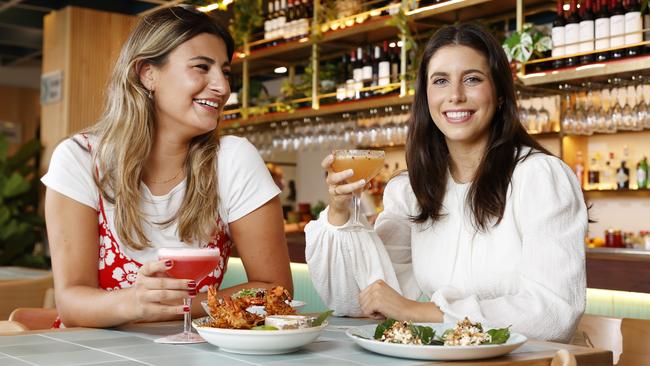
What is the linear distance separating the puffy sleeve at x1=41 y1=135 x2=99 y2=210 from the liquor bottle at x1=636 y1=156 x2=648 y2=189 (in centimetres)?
459

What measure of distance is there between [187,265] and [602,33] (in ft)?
11.6

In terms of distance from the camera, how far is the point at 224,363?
4.47ft

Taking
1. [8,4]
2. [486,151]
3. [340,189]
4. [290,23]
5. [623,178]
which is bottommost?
[340,189]

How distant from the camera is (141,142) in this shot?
7.18ft

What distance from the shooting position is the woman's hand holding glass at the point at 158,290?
1.58 m

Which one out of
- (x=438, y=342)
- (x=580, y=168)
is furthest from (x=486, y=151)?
(x=580, y=168)

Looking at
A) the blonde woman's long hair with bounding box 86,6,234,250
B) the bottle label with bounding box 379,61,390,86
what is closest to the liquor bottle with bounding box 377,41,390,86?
the bottle label with bounding box 379,61,390,86

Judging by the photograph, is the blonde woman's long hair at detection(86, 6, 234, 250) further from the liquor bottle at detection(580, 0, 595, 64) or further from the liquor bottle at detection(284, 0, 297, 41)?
the liquor bottle at detection(284, 0, 297, 41)

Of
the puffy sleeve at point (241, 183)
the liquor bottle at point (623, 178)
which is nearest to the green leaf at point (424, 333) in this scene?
the puffy sleeve at point (241, 183)

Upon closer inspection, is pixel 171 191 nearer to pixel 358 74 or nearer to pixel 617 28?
pixel 617 28

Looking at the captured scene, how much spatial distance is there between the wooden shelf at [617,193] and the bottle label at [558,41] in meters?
1.63

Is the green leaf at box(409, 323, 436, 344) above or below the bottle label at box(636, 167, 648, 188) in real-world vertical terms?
below

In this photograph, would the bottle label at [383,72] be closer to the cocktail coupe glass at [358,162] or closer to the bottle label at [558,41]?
the bottle label at [558,41]

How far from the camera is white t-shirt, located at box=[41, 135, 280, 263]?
2.09 m
